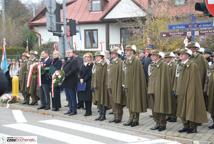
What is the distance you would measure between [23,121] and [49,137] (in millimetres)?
2683

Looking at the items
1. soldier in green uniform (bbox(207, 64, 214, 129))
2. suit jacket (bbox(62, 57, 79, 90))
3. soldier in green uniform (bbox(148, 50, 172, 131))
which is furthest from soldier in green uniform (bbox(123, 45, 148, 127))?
suit jacket (bbox(62, 57, 79, 90))

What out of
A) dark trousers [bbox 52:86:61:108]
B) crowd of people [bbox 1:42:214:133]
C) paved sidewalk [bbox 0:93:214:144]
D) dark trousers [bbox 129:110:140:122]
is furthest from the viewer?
dark trousers [bbox 52:86:61:108]

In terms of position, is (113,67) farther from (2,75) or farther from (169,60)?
(2,75)

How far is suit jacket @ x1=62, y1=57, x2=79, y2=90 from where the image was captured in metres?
14.9

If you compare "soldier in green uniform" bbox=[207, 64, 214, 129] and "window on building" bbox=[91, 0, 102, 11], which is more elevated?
"window on building" bbox=[91, 0, 102, 11]

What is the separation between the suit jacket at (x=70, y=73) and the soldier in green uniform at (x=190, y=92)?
4.30 metres

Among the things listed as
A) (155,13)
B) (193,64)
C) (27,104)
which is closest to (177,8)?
(155,13)

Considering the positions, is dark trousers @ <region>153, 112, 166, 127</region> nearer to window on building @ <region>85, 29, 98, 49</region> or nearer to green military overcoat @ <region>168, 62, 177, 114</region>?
green military overcoat @ <region>168, 62, 177, 114</region>

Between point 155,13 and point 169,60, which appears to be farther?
point 155,13

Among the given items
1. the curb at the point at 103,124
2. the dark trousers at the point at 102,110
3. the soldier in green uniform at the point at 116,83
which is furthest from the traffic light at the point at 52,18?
the soldier in green uniform at the point at 116,83

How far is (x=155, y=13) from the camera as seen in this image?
27.7m

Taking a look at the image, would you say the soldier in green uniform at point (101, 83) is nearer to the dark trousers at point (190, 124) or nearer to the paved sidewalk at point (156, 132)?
the paved sidewalk at point (156, 132)

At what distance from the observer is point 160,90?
39.5 ft

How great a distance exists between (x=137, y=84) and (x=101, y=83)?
1.76 m
